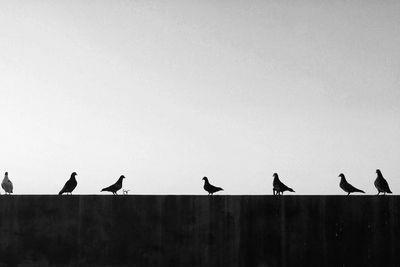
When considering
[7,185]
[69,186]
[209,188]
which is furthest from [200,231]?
[7,185]

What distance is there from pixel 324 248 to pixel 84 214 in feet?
20.6

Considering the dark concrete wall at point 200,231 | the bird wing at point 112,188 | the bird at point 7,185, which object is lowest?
the dark concrete wall at point 200,231

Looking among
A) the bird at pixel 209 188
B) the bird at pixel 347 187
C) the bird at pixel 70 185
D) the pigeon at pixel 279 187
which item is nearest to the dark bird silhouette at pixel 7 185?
the bird at pixel 70 185

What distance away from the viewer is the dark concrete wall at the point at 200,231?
13078 millimetres

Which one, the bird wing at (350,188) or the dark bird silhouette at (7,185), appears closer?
the bird wing at (350,188)

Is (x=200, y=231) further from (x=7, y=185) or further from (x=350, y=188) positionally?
(x=7, y=185)

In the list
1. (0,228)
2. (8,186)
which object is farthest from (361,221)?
(8,186)

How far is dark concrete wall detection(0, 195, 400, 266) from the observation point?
42.9 ft

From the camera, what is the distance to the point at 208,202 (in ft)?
43.8

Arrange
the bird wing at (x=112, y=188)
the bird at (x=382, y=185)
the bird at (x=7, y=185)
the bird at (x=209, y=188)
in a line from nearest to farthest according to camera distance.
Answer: the bird at (x=382, y=185)
the bird wing at (x=112, y=188)
the bird at (x=209, y=188)
the bird at (x=7, y=185)

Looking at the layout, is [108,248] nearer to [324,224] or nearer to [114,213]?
[114,213]

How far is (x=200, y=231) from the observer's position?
13250 mm

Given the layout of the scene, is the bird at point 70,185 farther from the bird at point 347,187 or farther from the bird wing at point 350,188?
the bird wing at point 350,188

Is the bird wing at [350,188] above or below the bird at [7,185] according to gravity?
below
